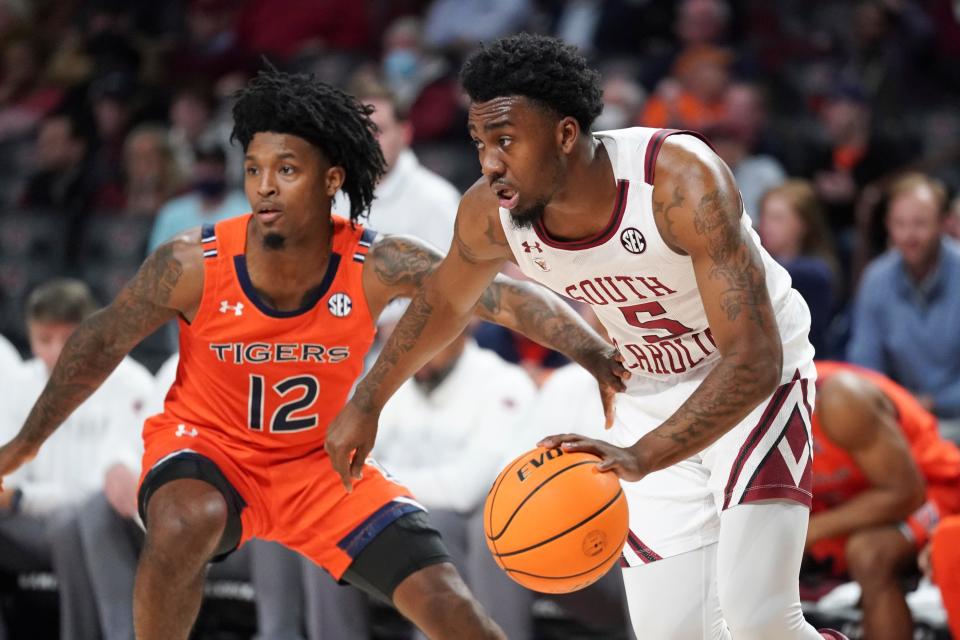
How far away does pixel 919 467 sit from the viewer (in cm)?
543

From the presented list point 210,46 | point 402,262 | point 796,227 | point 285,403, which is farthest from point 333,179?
point 210,46

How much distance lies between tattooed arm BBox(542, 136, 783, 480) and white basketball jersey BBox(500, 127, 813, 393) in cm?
9

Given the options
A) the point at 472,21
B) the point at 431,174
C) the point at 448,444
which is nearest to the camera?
the point at 448,444

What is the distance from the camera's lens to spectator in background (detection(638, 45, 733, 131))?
27.5 feet

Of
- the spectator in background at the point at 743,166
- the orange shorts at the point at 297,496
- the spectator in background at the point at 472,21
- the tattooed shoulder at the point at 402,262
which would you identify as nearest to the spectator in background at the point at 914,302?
the spectator in background at the point at 743,166

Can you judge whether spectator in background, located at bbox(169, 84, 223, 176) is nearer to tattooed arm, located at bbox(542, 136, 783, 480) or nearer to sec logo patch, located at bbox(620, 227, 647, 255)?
sec logo patch, located at bbox(620, 227, 647, 255)

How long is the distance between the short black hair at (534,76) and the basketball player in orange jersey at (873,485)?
189cm

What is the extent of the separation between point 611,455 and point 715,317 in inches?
16.8

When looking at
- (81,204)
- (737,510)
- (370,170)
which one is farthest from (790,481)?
(81,204)

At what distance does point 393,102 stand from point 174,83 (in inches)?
174

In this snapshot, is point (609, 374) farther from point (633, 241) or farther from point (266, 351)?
point (266, 351)

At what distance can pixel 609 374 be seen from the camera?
4.05 meters

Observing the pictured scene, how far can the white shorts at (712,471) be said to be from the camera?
366 centimetres

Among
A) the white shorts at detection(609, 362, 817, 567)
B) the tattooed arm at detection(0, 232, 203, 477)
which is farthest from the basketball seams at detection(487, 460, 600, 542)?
the tattooed arm at detection(0, 232, 203, 477)
